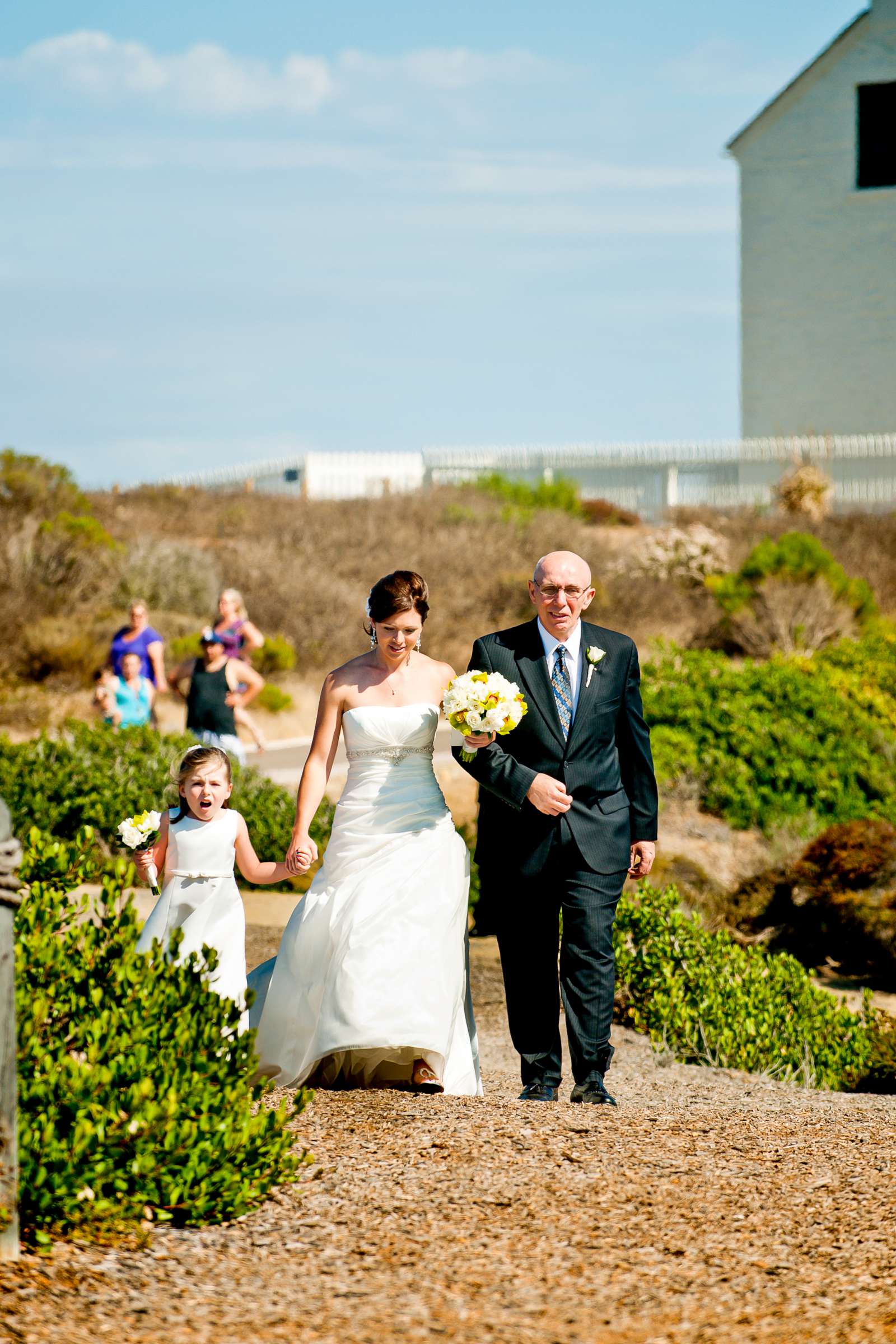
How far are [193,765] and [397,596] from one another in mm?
1024

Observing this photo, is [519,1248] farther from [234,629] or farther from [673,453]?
[673,453]

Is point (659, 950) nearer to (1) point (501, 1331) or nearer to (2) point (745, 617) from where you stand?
(1) point (501, 1331)

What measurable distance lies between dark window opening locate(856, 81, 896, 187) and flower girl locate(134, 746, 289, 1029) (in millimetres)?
33069

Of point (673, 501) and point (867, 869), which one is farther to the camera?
point (673, 501)

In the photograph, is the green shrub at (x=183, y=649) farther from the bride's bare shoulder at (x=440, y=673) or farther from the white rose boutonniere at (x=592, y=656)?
the white rose boutonniere at (x=592, y=656)

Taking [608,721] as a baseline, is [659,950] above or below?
below

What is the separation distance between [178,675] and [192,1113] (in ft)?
29.5

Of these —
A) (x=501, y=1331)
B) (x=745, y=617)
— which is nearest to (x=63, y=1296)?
(x=501, y=1331)

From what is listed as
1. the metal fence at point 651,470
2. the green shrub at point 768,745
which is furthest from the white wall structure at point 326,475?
the green shrub at point 768,745

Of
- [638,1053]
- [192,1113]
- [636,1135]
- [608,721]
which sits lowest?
[638,1053]

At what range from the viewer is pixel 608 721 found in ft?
18.6

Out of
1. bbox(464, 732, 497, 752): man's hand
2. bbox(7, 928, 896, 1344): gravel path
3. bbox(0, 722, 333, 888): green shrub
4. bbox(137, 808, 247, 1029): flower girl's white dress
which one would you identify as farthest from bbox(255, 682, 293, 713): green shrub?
bbox(7, 928, 896, 1344): gravel path

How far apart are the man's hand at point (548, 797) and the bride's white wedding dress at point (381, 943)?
415 millimetres

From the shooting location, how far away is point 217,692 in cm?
1177
